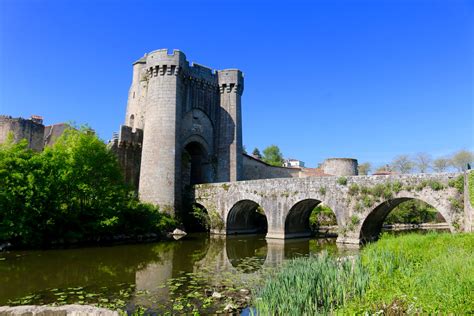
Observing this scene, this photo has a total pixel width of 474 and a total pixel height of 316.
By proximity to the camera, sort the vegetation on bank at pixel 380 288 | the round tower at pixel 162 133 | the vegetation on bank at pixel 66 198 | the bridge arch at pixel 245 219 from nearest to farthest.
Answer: the vegetation on bank at pixel 380 288 → the vegetation on bank at pixel 66 198 → the round tower at pixel 162 133 → the bridge arch at pixel 245 219

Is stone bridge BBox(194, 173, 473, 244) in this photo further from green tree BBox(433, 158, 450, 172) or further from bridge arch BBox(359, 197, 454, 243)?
green tree BBox(433, 158, 450, 172)

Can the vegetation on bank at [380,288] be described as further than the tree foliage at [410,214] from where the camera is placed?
No

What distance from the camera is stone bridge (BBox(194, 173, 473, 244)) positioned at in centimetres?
1705

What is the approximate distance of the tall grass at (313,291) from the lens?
239 inches

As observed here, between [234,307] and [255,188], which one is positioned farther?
[255,188]

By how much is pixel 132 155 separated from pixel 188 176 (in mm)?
5041

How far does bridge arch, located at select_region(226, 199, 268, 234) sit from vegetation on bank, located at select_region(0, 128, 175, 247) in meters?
4.69

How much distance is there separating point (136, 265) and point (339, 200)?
11504 mm

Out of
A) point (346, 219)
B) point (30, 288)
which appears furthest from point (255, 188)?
point (30, 288)

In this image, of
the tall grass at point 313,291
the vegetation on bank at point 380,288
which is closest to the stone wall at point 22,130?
the vegetation on bank at point 380,288

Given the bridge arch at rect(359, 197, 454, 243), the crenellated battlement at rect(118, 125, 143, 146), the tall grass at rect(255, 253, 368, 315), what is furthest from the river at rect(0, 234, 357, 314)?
the crenellated battlement at rect(118, 125, 143, 146)

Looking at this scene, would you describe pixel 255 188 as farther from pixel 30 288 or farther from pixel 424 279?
pixel 424 279

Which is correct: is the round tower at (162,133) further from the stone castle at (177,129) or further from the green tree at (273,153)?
the green tree at (273,153)

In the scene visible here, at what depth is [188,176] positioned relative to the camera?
31.5 metres
